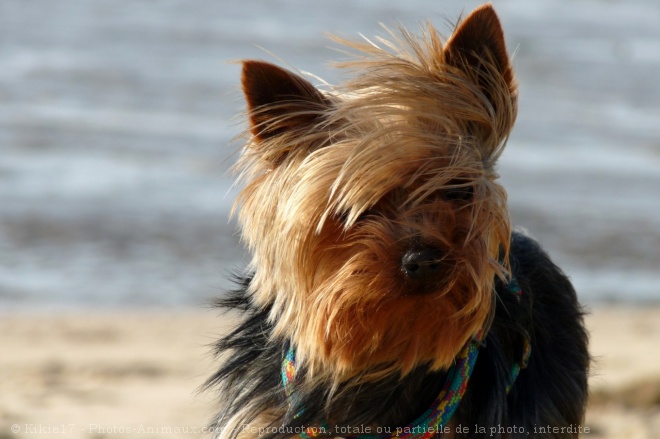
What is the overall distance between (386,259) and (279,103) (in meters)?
0.59

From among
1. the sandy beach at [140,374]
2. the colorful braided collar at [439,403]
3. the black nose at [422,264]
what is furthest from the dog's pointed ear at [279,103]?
the sandy beach at [140,374]

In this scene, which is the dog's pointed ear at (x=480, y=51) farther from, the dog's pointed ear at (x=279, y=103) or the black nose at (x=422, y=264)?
the black nose at (x=422, y=264)

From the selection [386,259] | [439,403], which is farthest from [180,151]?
[386,259]

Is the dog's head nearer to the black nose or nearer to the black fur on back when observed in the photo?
the black nose

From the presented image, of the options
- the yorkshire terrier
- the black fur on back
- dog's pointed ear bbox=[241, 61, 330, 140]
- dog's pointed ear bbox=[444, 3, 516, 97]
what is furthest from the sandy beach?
dog's pointed ear bbox=[241, 61, 330, 140]

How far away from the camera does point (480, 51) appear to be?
9.81 ft

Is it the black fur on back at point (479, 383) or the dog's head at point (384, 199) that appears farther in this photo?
the black fur on back at point (479, 383)

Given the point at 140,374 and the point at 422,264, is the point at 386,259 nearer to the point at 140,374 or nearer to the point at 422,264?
the point at 422,264

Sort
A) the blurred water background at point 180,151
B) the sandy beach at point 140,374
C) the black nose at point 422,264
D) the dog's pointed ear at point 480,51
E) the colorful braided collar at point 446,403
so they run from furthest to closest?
1. the blurred water background at point 180,151
2. the sandy beach at point 140,374
3. the colorful braided collar at point 446,403
4. the dog's pointed ear at point 480,51
5. the black nose at point 422,264

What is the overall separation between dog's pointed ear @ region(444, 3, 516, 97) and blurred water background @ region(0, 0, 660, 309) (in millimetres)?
425

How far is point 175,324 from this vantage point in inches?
278

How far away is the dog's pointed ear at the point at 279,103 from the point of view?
3043 millimetres

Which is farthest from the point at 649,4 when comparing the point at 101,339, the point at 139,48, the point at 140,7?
the point at 101,339

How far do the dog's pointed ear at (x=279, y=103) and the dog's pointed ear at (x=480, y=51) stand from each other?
40cm
